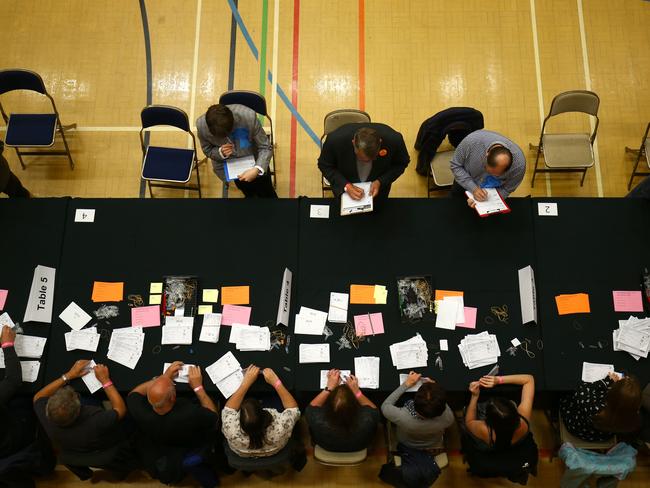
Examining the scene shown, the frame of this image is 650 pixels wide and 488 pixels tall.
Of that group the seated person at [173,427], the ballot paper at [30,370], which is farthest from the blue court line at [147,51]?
the seated person at [173,427]

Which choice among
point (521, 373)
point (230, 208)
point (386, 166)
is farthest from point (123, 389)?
point (521, 373)

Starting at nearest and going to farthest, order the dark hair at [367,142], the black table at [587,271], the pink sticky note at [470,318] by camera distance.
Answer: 1. the dark hair at [367,142]
2. the black table at [587,271]
3. the pink sticky note at [470,318]

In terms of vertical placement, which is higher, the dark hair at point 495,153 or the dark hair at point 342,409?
the dark hair at point 495,153

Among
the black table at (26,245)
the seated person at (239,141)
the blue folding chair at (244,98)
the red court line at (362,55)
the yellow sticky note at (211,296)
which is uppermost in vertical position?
the red court line at (362,55)

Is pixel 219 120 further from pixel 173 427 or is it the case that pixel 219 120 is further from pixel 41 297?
pixel 173 427

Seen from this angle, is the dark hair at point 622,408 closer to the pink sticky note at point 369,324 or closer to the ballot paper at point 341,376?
the pink sticky note at point 369,324

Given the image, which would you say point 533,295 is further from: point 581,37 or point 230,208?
point 581,37

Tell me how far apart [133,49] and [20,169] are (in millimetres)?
2053

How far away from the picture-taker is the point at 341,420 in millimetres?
3711

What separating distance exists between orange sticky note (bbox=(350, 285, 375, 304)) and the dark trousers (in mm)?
1454

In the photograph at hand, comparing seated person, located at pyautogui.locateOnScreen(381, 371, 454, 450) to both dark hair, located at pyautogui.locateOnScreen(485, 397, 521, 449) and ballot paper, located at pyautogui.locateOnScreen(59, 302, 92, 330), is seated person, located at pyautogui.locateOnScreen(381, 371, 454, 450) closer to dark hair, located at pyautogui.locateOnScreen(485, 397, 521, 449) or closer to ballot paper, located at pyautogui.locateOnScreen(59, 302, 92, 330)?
dark hair, located at pyautogui.locateOnScreen(485, 397, 521, 449)

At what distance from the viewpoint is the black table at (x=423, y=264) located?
4.30 meters

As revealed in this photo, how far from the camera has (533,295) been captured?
170 inches

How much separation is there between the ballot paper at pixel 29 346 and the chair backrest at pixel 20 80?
276cm
